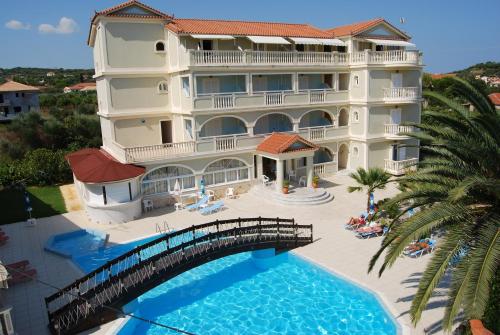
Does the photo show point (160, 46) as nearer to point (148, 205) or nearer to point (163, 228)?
point (148, 205)

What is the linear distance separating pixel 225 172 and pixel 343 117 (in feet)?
38.9

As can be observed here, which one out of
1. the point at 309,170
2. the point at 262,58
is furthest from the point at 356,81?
the point at 309,170

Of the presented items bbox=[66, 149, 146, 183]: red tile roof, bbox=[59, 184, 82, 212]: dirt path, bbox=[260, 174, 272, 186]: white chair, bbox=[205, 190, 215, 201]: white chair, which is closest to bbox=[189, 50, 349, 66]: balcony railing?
bbox=[66, 149, 146, 183]: red tile roof

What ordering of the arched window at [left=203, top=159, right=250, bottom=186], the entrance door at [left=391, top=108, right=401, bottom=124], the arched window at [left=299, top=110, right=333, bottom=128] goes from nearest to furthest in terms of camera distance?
the arched window at [left=203, top=159, right=250, bottom=186]
the entrance door at [left=391, top=108, right=401, bottom=124]
the arched window at [left=299, top=110, right=333, bottom=128]

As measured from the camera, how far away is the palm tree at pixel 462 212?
841 centimetres

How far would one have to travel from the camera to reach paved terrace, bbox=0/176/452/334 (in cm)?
1370

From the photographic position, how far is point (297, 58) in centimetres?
2897

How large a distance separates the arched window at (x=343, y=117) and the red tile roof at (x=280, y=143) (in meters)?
7.02

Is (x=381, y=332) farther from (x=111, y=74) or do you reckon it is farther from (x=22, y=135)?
(x=22, y=135)

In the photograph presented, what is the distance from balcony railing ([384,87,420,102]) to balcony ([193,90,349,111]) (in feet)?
10.1

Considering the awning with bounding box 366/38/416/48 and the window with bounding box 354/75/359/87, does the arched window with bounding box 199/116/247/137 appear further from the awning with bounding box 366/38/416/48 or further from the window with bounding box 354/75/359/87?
the awning with bounding box 366/38/416/48

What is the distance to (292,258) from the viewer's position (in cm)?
1845

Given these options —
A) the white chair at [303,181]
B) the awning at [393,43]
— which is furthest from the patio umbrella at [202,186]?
the awning at [393,43]

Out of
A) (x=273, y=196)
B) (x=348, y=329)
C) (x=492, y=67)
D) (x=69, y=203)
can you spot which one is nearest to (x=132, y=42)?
(x=69, y=203)
